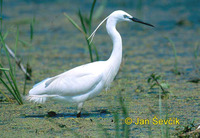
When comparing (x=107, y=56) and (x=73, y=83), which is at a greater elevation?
(x=73, y=83)

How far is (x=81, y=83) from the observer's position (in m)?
3.75

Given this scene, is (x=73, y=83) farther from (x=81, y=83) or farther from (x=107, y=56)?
(x=107, y=56)

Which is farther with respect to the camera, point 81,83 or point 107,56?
point 107,56

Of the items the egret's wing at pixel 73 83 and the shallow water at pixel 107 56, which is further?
the egret's wing at pixel 73 83

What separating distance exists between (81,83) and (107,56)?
292 centimetres

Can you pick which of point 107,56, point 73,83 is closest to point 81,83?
point 73,83

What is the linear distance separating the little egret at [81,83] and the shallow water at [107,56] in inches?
8.1

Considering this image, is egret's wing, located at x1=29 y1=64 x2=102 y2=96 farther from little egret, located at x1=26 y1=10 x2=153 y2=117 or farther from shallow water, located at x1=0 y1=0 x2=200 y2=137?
shallow water, located at x1=0 y1=0 x2=200 y2=137

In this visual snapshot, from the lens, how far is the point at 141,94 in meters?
4.61

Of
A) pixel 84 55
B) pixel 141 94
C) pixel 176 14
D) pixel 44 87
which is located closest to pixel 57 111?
pixel 44 87

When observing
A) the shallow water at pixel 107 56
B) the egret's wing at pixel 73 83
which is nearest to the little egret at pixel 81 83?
the egret's wing at pixel 73 83

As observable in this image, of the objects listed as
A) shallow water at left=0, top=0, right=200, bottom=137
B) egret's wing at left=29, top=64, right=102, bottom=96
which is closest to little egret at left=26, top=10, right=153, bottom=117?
egret's wing at left=29, top=64, right=102, bottom=96

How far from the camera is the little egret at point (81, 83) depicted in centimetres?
374

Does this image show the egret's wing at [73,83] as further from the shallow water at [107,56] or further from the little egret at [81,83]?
the shallow water at [107,56]
